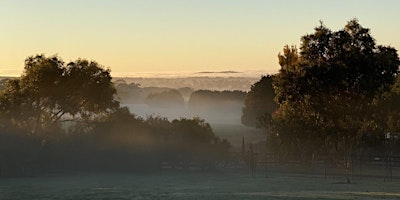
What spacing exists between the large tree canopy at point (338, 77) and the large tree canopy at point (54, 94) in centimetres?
2992

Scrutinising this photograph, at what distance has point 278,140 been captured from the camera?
71188mm

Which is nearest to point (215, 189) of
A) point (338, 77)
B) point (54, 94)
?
point (338, 77)

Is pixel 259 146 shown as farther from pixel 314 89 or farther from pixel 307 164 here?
pixel 314 89

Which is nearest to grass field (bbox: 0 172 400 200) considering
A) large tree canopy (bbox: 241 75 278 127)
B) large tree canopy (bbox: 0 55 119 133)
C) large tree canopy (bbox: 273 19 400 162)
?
large tree canopy (bbox: 273 19 400 162)

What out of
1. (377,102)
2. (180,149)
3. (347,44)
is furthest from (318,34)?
(180,149)

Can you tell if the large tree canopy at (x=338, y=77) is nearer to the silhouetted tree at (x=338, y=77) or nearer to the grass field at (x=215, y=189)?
the silhouetted tree at (x=338, y=77)

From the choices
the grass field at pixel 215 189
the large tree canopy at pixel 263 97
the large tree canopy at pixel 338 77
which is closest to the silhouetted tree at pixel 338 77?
the large tree canopy at pixel 338 77

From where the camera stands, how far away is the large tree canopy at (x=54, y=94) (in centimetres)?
7556

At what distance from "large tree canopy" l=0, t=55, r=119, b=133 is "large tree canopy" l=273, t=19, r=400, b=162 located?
29.9 meters

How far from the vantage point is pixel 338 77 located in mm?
53844

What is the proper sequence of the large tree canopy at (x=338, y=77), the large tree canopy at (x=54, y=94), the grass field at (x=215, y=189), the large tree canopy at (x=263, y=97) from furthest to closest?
the large tree canopy at (x=263, y=97) < the large tree canopy at (x=54, y=94) < the large tree canopy at (x=338, y=77) < the grass field at (x=215, y=189)

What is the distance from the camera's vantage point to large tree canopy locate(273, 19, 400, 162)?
53.7 meters

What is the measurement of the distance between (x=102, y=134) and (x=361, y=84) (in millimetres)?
33334

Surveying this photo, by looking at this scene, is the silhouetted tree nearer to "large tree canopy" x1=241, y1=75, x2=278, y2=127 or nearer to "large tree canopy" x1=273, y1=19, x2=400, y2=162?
"large tree canopy" x1=273, y1=19, x2=400, y2=162
